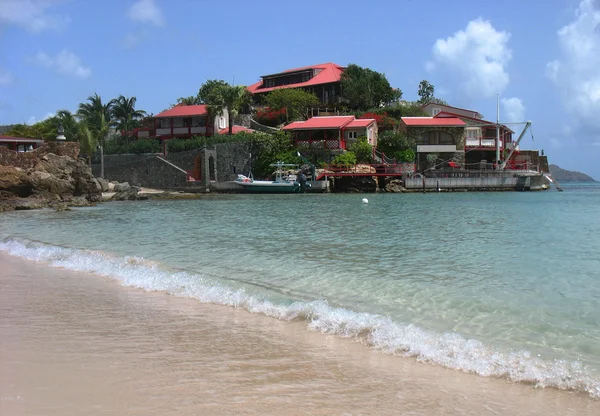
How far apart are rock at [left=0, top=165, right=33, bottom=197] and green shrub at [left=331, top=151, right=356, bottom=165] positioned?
92.7ft

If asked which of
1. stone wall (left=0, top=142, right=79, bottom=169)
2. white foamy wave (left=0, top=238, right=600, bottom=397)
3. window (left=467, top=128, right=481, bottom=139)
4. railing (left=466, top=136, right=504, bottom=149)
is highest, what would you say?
window (left=467, top=128, right=481, bottom=139)

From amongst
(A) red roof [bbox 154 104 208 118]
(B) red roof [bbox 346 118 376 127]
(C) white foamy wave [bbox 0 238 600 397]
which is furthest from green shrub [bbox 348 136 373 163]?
(C) white foamy wave [bbox 0 238 600 397]

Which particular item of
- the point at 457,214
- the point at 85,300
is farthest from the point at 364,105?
the point at 85,300

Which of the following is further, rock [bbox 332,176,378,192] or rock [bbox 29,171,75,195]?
rock [bbox 332,176,378,192]

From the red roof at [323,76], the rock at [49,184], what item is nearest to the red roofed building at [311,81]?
the red roof at [323,76]

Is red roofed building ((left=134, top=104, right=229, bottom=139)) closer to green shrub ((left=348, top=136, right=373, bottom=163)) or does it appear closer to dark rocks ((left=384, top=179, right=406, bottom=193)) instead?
green shrub ((left=348, top=136, right=373, bottom=163))

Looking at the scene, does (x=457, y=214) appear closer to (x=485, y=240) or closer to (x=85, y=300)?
(x=485, y=240)

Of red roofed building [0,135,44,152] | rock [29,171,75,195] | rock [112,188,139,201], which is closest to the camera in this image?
rock [29,171,75,195]

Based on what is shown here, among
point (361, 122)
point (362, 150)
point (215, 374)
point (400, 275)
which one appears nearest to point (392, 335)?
point (215, 374)

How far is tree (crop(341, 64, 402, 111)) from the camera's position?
2429 inches

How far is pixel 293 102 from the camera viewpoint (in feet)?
197

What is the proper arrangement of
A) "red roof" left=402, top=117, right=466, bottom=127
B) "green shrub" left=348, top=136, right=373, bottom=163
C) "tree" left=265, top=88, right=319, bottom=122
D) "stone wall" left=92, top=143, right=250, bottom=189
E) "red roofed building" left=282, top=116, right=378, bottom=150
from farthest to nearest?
"tree" left=265, top=88, right=319, bottom=122 → "red roof" left=402, top=117, right=466, bottom=127 → "stone wall" left=92, top=143, right=250, bottom=189 → "red roofed building" left=282, top=116, right=378, bottom=150 → "green shrub" left=348, top=136, right=373, bottom=163

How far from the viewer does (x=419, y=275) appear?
33.2ft

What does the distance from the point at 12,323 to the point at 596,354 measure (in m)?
7.06
